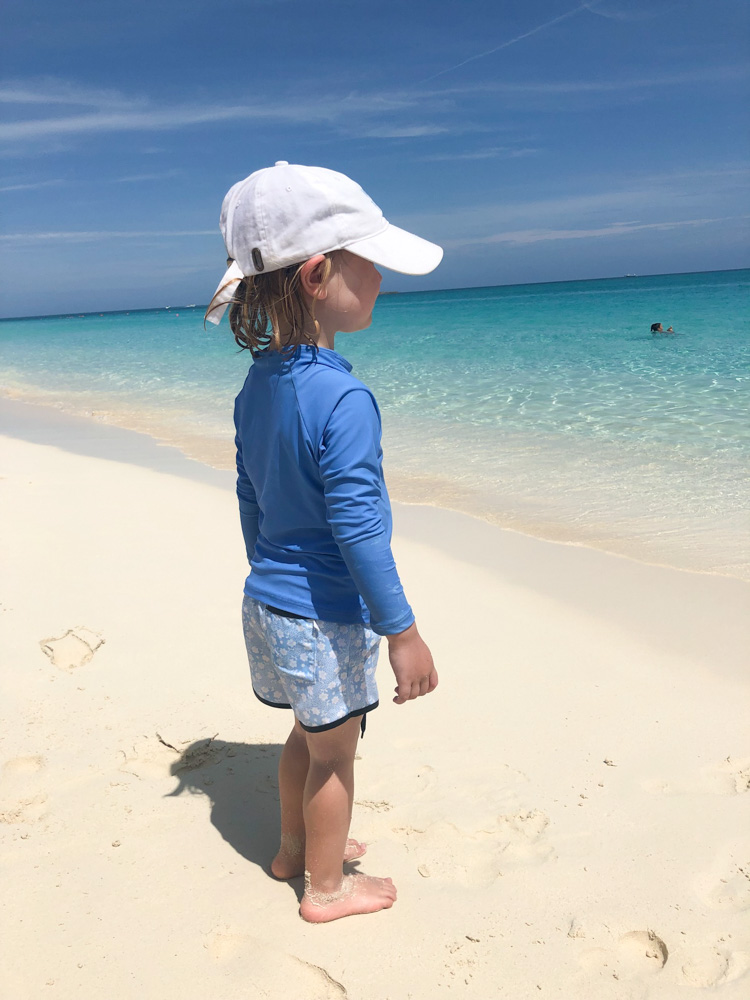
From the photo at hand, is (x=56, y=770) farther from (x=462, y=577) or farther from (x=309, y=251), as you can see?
(x=462, y=577)

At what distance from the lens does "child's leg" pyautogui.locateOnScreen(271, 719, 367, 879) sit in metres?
1.93

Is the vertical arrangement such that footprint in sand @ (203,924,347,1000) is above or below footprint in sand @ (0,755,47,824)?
above

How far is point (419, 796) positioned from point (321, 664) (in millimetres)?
865

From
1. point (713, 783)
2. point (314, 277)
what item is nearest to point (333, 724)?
point (314, 277)

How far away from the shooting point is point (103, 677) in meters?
2.93

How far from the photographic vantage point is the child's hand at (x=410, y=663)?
160cm

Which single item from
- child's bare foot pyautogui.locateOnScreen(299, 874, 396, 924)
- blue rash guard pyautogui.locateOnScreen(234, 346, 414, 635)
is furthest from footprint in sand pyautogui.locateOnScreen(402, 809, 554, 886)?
blue rash guard pyautogui.locateOnScreen(234, 346, 414, 635)

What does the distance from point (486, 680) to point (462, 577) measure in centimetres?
107

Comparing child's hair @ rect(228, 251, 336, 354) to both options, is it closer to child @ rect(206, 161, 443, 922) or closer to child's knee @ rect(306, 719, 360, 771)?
child @ rect(206, 161, 443, 922)

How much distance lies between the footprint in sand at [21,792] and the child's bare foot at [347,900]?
2.83ft

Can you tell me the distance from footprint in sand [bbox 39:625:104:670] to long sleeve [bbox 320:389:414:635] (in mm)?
1920

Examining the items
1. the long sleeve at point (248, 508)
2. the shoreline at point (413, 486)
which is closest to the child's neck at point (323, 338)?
the long sleeve at point (248, 508)

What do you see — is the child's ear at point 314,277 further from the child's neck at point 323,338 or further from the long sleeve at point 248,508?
the long sleeve at point 248,508

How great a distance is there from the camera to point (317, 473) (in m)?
1.57
